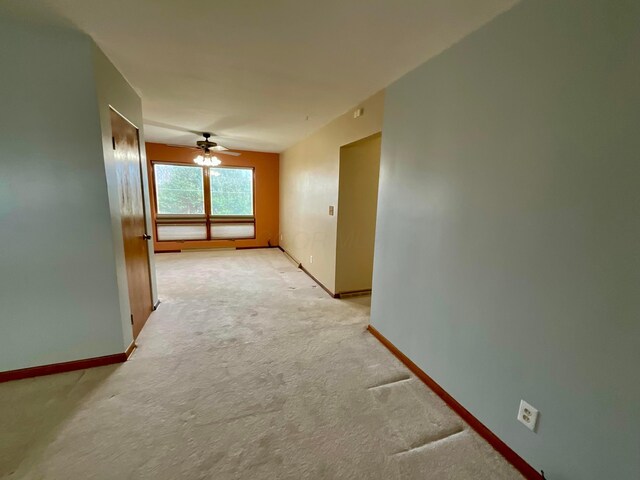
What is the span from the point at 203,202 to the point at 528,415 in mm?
6448

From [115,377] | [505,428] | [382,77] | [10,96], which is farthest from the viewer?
[382,77]

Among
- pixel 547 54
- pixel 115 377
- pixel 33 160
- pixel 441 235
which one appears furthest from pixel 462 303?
pixel 33 160

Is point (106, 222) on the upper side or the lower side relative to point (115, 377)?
upper

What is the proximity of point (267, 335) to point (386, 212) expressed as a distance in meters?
1.70

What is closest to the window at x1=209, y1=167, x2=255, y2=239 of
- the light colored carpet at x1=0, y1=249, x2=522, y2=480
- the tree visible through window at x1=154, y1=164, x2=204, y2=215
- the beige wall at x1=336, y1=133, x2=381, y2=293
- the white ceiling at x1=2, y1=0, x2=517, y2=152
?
the tree visible through window at x1=154, y1=164, x2=204, y2=215

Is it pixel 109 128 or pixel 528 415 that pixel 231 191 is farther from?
pixel 528 415

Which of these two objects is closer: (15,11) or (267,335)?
(15,11)

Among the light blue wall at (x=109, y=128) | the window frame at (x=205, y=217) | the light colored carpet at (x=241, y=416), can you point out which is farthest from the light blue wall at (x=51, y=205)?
the window frame at (x=205, y=217)

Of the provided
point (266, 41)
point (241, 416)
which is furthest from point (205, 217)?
point (241, 416)

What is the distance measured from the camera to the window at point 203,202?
5.93 m

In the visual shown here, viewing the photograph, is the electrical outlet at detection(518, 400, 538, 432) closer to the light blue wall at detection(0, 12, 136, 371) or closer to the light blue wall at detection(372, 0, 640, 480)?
the light blue wall at detection(372, 0, 640, 480)

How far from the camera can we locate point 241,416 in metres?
1.69

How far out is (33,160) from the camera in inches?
71.6

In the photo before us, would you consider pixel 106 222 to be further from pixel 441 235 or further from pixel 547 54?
pixel 547 54
